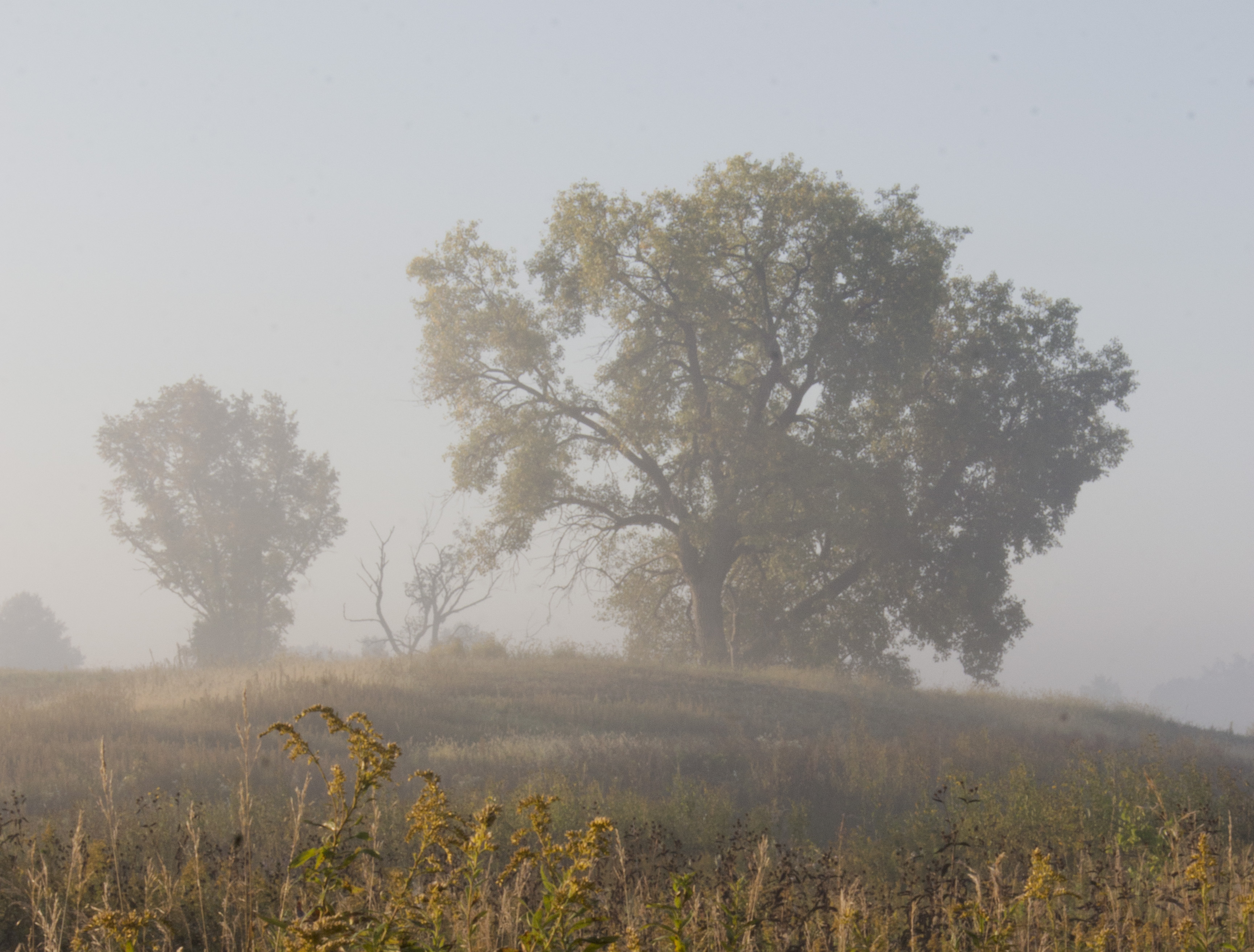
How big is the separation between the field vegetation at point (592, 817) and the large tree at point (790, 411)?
589cm

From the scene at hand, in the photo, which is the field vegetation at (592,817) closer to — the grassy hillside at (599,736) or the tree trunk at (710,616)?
the grassy hillside at (599,736)

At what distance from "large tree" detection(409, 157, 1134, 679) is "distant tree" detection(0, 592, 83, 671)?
72880mm

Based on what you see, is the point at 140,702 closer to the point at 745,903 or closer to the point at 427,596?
the point at 745,903

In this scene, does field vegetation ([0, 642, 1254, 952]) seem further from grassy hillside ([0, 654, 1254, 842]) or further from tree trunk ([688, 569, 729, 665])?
tree trunk ([688, 569, 729, 665])

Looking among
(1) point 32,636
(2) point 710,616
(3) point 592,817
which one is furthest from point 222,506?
(1) point 32,636

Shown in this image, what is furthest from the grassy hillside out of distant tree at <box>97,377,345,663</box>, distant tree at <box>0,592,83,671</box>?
distant tree at <box>0,592,83,671</box>

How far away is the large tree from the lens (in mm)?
24250

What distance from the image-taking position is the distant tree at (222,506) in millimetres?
40625

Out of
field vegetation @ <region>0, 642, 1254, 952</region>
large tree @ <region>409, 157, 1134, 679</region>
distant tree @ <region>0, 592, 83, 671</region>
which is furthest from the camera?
distant tree @ <region>0, 592, 83, 671</region>

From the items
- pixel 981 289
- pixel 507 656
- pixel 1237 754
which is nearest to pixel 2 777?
pixel 507 656

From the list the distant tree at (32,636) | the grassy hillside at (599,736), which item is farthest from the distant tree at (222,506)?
the distant tree at (32,636)

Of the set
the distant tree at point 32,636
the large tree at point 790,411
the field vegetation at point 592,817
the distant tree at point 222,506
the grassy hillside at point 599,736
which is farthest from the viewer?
the distant tree at point 32,636

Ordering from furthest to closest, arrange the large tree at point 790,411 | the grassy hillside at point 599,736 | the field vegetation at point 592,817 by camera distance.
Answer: the large tree at point 790,411, the grassy hillside at point 599,736, the field vegetation at point 592,817

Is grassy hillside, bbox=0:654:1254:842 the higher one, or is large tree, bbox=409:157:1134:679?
large tree, bbox=409:157:1134:679
